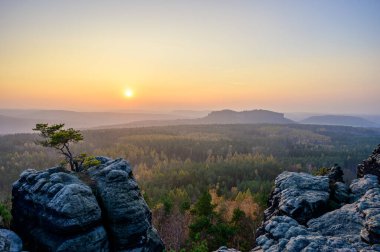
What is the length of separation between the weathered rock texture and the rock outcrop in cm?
1301

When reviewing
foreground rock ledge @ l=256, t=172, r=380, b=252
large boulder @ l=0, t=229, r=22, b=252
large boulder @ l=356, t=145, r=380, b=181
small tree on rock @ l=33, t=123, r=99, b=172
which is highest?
small tree on rock @ l=33, t=123, r=99, b=172

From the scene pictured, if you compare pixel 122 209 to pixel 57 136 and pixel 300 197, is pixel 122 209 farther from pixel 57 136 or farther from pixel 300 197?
pixel 300 197

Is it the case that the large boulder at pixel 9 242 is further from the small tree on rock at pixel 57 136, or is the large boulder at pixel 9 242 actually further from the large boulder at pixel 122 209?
the small tree on rock at pixel 57 136

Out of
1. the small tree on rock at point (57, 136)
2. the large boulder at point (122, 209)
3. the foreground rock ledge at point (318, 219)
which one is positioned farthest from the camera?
the small tree on rock at point (57, 136)

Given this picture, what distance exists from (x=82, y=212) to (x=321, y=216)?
24015 millimetres

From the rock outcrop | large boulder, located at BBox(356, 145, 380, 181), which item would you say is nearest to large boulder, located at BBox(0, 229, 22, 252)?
the rock outcrop

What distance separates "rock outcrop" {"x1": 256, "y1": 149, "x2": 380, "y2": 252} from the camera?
76.6 ft

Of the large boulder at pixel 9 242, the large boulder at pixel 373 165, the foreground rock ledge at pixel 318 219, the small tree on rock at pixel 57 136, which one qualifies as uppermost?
the small tree on rock at pixel 57 136

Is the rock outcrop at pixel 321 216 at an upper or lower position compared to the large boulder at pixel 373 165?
lower

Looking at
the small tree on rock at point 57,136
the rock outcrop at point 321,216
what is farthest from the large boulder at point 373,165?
the small tree on rock at point 57,136

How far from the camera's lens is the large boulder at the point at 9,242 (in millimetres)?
24886

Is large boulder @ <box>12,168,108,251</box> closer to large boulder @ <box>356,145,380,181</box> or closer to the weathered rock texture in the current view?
the weathered rock texture

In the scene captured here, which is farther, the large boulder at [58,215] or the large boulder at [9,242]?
the large boulder at [58,215]

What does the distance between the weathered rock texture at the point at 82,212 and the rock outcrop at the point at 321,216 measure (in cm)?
1301
